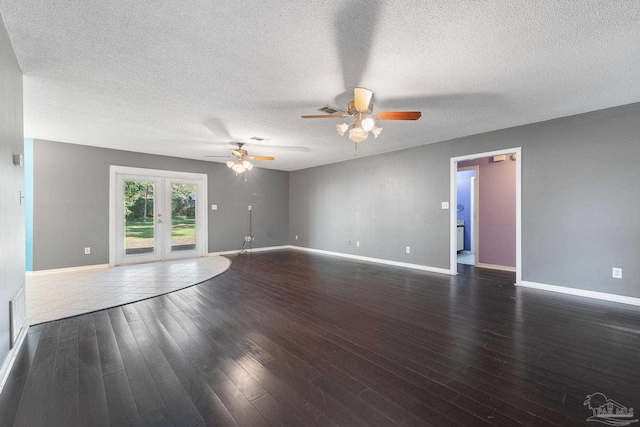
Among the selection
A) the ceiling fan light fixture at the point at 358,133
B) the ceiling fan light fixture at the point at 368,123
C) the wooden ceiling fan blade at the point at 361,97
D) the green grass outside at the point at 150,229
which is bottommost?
the green grass outside at the point at 150,229

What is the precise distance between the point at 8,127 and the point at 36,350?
5.98 feet

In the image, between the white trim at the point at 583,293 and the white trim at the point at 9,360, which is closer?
the white trim at the point at 9,360

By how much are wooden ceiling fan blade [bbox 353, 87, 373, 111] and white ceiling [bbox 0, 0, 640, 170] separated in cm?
15

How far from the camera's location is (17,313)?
2.23 m

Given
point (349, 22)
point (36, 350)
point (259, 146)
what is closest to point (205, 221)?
point (259, 146)

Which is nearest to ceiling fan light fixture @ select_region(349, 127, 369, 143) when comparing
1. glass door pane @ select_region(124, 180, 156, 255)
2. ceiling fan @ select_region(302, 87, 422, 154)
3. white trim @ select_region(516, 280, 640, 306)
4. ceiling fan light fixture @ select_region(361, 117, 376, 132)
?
ceiling fan @ select_region(302, 87, 422, 154)

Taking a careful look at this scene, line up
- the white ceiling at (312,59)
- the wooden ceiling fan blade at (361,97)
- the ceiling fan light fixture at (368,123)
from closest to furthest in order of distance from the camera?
the white ceiling at (312,59)
the wooden ceiling fan blade at (361,97)
the ceiling fan light fixture at (368,123)

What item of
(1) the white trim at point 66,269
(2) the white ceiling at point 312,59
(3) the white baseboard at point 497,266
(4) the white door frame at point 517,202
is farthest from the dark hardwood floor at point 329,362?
(1) the white trim at point 66,269

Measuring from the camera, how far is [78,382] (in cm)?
180

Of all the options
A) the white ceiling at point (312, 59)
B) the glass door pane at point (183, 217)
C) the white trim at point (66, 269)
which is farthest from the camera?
the glass door pane at point (183, 217)

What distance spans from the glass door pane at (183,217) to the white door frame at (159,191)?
0.43 ft

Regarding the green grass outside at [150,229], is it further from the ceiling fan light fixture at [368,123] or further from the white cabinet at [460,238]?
the white cabinet at [460,238]

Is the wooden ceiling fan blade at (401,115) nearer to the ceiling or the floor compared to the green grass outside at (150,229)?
nearer to the ceiling

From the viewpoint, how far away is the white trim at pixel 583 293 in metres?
3.26
